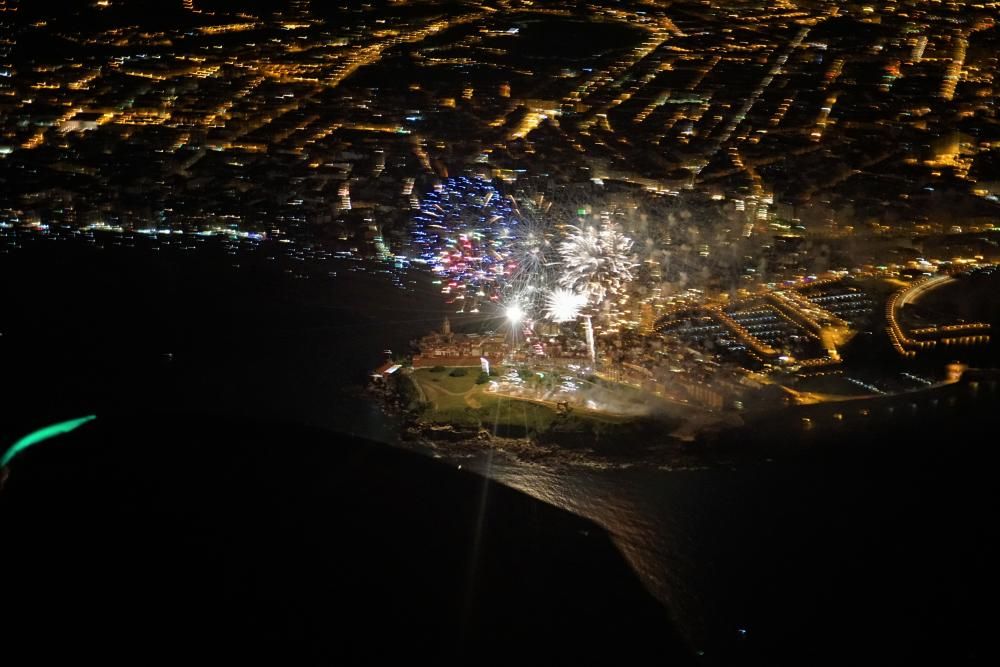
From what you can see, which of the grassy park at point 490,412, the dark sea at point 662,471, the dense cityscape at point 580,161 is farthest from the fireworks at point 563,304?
the grassy park at point 490,412

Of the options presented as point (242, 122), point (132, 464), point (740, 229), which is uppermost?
point (132, 464)

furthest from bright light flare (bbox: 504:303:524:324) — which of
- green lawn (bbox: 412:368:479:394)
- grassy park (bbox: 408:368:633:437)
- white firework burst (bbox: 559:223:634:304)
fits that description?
grassy park (bbox: 408:368:633:437)

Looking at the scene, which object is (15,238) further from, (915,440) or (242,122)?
(915,440)

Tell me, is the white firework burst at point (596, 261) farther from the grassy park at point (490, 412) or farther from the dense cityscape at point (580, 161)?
the grassy park at point (490, 412)

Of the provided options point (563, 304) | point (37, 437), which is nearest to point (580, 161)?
point (563, 304)

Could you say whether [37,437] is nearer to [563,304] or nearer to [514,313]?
[514,313]

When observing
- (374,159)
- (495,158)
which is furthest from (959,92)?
(374,159)

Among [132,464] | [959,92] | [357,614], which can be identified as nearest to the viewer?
[357,614]
